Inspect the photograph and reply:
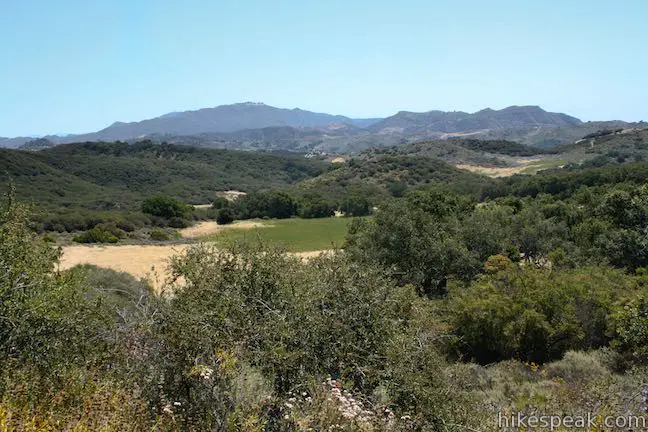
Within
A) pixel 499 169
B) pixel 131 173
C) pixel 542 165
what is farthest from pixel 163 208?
pixel 542 165

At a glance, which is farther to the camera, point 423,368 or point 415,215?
point 415,215

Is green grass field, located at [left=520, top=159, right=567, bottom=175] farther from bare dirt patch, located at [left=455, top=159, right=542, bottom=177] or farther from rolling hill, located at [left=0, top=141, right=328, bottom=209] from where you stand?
rolling hill, located at [left=0, top=141, right=328, bottom=209]

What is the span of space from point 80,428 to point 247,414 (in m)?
1.77

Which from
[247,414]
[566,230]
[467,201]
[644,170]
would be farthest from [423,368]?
[644,170]

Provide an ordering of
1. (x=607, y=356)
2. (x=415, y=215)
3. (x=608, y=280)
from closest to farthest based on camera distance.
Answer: (x=607, y=356) → (x=608, y=280) → (x=415, y=215)

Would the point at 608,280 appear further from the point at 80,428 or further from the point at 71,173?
the point at 71,173

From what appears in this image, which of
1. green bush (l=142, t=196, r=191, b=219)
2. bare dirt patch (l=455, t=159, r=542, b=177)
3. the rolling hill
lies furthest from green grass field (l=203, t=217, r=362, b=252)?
bare dirt patch (l=455, t=159, r=542, b=177)

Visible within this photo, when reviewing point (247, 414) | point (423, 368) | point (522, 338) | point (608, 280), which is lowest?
point (522, 338)

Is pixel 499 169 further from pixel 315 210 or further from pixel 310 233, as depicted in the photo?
pixel 310 233

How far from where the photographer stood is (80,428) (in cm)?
486

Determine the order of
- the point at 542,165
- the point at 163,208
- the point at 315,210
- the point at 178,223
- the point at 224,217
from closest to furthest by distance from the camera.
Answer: the point at 178,223
the point at 163,208
the point at 224,217
the point at 315,210
the point at 542,165

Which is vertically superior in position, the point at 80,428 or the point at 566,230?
the point at 80,428

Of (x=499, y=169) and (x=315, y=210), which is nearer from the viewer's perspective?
(x=315, y=210)

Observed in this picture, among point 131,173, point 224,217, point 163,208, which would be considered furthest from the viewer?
point 131,173
